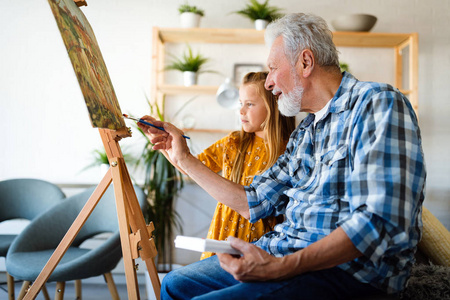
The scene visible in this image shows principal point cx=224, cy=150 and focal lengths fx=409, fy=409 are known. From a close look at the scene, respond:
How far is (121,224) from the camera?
1413 millimetres

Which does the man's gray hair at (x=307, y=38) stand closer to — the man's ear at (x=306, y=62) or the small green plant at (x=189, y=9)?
the man's ear at (x=306, y=62)

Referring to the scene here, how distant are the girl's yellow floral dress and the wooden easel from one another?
1.16 ft

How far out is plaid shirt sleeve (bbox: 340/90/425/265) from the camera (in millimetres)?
994

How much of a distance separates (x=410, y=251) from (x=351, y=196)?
228 millimetres

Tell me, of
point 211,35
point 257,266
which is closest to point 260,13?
point 211,35

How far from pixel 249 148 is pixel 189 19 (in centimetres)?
145

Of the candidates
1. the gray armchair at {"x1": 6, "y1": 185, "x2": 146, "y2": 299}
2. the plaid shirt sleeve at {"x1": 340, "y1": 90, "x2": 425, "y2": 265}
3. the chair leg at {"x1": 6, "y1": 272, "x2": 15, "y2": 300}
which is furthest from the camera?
the chair leg at {"x1": 6, "y1": 272, "x2": 15, "y2": 300}

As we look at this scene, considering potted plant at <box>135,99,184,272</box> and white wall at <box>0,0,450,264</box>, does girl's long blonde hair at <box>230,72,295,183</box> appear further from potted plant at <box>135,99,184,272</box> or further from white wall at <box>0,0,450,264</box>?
white wall at <box>0,0,450,264</box>

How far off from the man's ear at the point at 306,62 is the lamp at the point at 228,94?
4.60 feet

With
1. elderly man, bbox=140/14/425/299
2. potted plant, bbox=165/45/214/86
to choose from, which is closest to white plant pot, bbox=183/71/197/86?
potted plant, bbox=165/45/214/86

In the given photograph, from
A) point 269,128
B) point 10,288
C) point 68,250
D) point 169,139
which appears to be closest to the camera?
point 169,139

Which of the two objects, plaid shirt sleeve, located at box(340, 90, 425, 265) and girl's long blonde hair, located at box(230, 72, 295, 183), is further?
girl's long blonde hair, located at box(230, 72, 295, 183)

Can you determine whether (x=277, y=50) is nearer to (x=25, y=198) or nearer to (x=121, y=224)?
(x=121, y=224)

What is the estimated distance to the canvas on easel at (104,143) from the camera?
1277 mm
